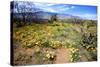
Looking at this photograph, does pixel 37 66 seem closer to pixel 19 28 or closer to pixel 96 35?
pixel 19 28

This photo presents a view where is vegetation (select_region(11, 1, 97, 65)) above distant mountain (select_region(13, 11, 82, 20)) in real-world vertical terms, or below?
below

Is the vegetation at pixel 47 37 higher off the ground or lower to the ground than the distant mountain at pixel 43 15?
lower

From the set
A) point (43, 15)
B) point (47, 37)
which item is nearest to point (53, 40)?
point (47, 37)

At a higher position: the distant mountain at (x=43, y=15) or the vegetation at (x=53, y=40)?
the distant mountain at (x=43, y=15)

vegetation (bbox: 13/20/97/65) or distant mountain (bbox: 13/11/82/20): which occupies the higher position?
distant mountain (bbox: 13/11/82/20)

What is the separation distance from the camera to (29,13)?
7.39ft

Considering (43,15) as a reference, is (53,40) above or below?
below

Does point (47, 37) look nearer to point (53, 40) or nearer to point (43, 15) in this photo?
point (53, 40)

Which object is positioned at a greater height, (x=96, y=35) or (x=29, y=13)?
(x=29, y=13)
